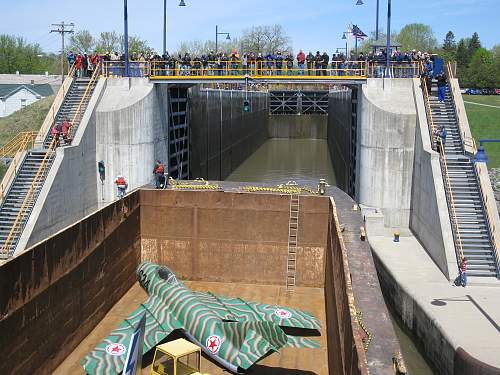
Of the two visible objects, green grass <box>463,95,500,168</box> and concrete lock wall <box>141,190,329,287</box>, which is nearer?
concrete lock wall <box>141,190,329,287</box>

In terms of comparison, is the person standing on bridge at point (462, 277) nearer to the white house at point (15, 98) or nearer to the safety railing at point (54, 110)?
the safety railing at point (54, 110)

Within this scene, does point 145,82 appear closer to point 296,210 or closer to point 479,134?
point 296,210

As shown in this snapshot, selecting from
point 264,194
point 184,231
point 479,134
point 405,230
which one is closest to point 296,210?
point 264,194

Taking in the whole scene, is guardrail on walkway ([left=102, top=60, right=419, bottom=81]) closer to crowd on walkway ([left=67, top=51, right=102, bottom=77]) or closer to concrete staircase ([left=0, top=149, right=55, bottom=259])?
crowd on walkway ([left=67, top=51, right=102, bottom=77])

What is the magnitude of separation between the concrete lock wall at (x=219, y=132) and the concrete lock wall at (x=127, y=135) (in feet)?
26.6

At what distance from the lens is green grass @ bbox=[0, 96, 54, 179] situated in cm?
4097

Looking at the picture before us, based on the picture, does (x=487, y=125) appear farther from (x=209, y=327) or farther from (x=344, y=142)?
(x=209, y=327)

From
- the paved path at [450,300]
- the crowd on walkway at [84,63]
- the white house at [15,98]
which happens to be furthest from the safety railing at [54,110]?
the white house at [15,98]

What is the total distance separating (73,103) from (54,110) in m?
1.28

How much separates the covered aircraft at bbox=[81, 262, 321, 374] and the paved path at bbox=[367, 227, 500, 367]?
11.2 ft

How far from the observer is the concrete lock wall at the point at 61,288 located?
13.7 metres

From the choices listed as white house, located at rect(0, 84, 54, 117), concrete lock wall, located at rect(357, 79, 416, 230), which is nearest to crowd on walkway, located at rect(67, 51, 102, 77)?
concrete lock wall, located at rect(357, 79, 416, 230)

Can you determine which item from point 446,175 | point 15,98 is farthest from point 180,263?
point 15,98

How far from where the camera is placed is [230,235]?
22375 mm
